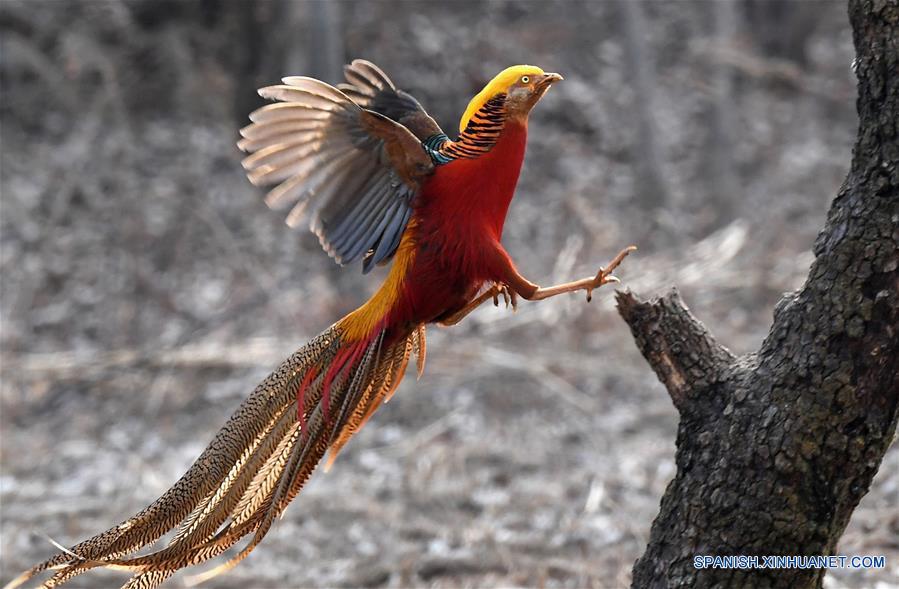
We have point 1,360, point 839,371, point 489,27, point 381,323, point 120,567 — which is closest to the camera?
point 839,371

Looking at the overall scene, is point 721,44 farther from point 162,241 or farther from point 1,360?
point 1,360

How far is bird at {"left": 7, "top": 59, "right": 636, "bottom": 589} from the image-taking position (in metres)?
2.51

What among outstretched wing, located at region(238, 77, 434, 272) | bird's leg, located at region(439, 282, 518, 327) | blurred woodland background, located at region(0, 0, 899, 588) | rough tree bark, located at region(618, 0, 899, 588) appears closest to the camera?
rough tree bark, located at region(618, 0, 899, 588)

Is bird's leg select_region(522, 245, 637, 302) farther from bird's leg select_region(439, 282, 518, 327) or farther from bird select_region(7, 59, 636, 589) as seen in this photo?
bird's leg select_region(439, 282, 518, 327)

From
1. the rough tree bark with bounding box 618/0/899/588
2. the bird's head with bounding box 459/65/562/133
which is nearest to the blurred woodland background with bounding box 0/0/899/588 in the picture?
the rough tree bark with bounding box 618/0/899/588

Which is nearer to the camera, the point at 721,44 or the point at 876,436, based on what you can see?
the point at 876,436

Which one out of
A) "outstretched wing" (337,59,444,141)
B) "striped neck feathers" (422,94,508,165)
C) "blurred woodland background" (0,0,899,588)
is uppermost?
"blurred woodland background" (0,0,899,588)

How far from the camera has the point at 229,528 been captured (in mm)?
2570

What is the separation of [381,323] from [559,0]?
449 inches

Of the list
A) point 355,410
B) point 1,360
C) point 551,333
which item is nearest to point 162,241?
point 1,360

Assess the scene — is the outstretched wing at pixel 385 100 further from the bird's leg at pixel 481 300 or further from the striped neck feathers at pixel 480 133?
the bird's leg at pixel 481 300

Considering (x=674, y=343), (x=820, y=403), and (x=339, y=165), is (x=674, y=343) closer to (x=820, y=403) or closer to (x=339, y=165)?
(x=820, y=403)

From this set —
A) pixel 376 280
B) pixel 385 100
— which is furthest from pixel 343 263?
pixel 376 280

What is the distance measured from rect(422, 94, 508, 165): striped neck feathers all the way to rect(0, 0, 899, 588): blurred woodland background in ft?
7.45
